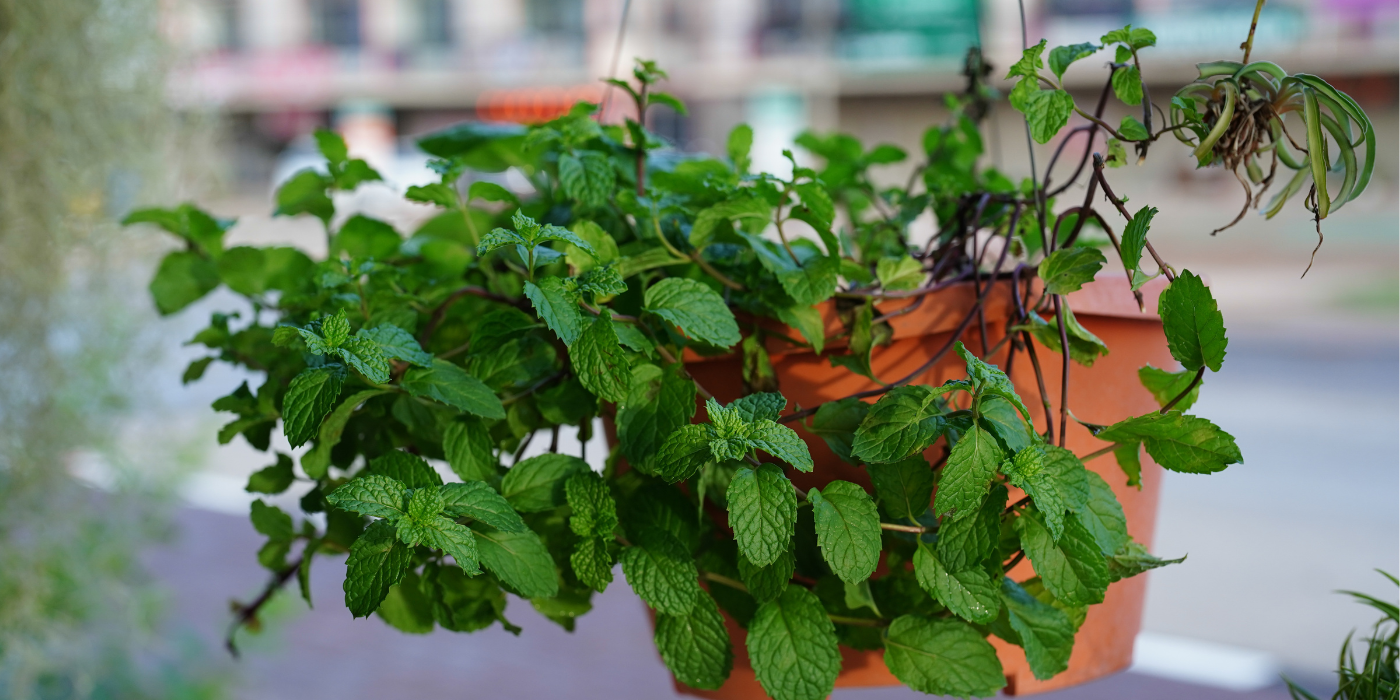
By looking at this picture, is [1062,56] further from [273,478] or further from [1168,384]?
[273,478]

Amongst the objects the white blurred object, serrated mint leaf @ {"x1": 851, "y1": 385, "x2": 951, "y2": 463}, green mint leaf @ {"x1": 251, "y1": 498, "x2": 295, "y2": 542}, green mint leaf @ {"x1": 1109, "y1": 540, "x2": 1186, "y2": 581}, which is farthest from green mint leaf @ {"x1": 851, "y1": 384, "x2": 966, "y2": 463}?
Answer: the white blurred object

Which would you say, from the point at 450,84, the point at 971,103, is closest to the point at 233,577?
the point at 971,103

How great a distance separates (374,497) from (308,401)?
4 centimetres

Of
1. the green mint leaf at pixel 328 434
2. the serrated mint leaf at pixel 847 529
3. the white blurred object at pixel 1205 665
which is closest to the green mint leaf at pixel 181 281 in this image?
the green mint leaf at pixel 328 434

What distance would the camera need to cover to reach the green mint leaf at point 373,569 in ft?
1.06

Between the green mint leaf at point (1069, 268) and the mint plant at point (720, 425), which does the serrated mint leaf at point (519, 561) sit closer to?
the mint plant at point (720, 425)

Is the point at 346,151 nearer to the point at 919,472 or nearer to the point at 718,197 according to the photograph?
the point at 718,197

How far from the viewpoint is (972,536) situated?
341 millimetres

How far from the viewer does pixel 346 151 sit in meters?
0.56

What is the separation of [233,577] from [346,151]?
183cm

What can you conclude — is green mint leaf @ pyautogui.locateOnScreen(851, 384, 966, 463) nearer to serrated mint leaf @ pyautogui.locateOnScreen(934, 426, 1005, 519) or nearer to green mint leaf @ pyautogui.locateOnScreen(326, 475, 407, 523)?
serrated mint leaf @ pyautogui.locateOnScreen(934, 426, 1005, 519)

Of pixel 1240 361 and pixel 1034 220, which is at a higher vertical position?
pixel 1034 220

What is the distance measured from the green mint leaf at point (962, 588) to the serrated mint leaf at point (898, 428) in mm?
46

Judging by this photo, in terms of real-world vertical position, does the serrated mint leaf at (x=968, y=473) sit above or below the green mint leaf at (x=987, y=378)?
below
